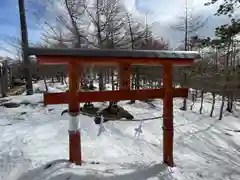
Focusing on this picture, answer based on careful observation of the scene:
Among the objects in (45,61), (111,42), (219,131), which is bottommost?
(219,131)

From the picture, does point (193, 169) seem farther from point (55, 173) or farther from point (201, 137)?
point (201, 137)

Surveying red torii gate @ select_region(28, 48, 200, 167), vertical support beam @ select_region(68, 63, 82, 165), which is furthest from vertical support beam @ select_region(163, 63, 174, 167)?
vertical support beam @ select_region(68, 63, 82, 165)

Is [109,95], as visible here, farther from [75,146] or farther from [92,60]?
[75,146]

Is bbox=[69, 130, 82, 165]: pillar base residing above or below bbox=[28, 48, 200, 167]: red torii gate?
below

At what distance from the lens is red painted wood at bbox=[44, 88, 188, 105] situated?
351cm

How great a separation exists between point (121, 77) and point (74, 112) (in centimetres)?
102

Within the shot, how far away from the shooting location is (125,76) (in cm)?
403

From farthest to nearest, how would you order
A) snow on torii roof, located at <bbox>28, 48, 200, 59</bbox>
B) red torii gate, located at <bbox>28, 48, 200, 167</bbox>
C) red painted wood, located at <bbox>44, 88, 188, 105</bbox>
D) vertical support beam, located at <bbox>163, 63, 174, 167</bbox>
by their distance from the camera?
vertical support beam, located at <bbox>163, 63, 174, 167</bbox> → red painted wood, located at <bbox>44, 88, 188, 105</bbox> → red torii gate, located at <bbox>28, 48, 200, 167</bbox> → snow on torii roof, located at <bbox>28, 48, 200, 59</bbox>

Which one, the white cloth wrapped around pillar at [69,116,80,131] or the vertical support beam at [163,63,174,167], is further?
the vertical support beam at [163,63,174,167]

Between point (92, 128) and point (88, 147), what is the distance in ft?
4.98

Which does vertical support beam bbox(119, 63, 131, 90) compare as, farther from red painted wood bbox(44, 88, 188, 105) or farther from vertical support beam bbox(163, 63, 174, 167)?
vertical support beam bbox(163, 63, 174, 167)

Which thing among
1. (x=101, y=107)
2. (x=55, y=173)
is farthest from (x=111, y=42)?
(x=55, y=173)

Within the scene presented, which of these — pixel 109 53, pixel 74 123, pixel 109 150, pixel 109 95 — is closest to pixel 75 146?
pixel 74 123

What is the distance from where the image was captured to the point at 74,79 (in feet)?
11.5
